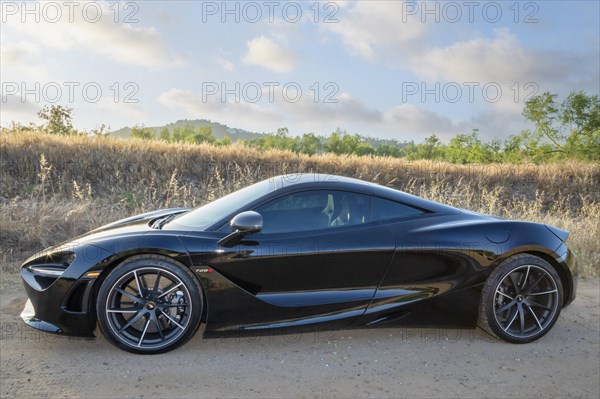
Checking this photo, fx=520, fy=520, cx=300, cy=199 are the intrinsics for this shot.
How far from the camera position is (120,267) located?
3854 mm

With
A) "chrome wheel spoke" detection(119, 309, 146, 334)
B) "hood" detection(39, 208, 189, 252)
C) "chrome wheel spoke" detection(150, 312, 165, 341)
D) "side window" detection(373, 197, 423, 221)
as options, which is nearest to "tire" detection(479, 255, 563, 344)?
"side window" detection(373, 197, 423, 221)

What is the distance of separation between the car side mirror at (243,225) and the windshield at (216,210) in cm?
27

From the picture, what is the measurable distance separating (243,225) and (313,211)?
706 mm

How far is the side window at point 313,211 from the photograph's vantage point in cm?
413

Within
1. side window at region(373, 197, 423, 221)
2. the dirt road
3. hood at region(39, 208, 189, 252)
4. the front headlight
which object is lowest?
the dirt road

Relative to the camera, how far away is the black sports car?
3883 mm

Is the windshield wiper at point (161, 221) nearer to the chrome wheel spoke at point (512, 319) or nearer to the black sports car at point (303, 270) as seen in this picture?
the black sports car at point (303, 270)

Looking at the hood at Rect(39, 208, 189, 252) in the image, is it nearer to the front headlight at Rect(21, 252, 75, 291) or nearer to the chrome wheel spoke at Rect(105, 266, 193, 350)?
the front headlight at Rect(21, 252, 75, 291)

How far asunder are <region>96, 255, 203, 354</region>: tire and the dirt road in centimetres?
14

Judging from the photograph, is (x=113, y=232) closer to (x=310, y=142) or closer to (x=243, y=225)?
(x=243, y=225)

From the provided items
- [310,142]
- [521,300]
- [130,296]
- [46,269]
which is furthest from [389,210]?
[310,142]

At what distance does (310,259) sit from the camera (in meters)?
4.02

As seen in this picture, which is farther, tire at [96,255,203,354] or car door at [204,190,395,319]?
car door at [204,190,395,319]

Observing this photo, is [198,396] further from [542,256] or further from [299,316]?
[542,256]
